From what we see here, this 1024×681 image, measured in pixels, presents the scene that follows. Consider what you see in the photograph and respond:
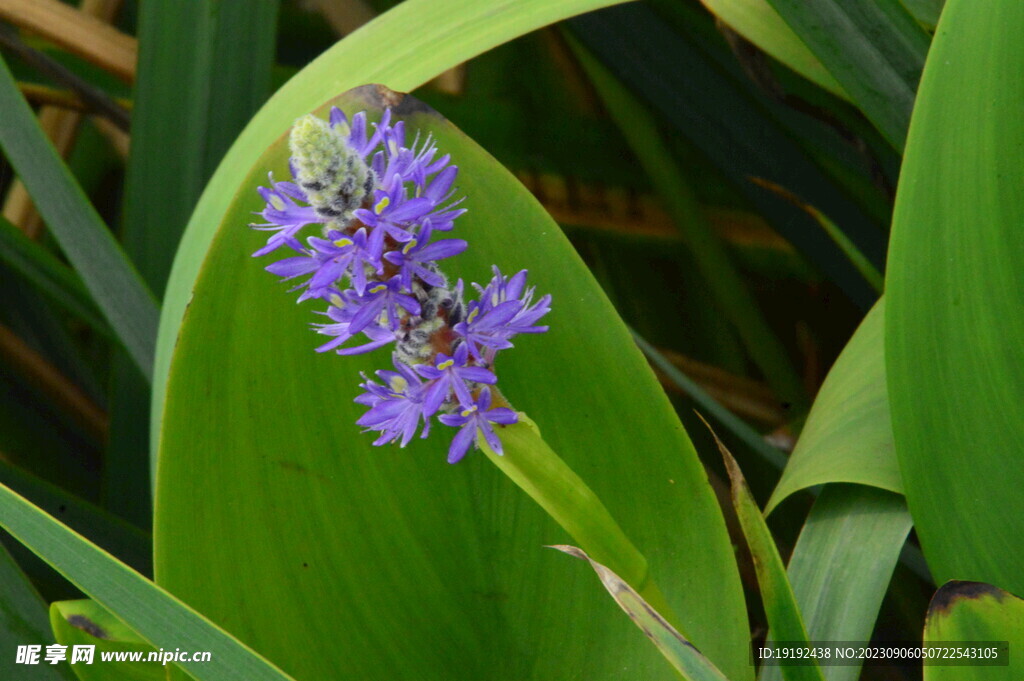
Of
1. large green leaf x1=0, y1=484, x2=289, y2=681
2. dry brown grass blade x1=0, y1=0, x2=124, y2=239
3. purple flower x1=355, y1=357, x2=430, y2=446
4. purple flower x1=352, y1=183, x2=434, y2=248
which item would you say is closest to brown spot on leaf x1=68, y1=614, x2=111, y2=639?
large green leaf x1=0, y1=484, x2=289, y2=681

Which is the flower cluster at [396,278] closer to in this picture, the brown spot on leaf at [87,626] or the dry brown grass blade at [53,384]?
the brown spot on leaf at [87,626]

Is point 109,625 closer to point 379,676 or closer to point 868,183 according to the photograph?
point 379,676

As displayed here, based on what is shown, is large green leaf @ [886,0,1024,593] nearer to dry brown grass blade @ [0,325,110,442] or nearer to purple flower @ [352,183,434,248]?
purple flower @ [352,183,434,248]

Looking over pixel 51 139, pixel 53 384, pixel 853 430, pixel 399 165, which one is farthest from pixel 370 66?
→ pixel 51 139

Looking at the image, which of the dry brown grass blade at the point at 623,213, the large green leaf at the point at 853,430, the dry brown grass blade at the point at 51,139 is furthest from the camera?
the dry brown grass blade at the point at 51,139

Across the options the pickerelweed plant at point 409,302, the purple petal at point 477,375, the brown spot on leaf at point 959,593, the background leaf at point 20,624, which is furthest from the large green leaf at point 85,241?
the brown spot on leaf at point 959,593

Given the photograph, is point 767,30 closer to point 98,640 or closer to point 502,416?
point 502,416
